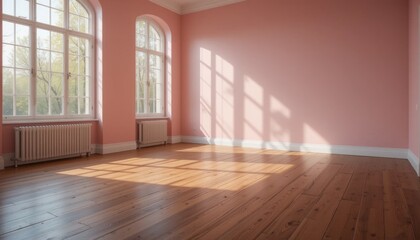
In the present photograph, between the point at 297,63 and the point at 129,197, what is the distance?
4.82 m

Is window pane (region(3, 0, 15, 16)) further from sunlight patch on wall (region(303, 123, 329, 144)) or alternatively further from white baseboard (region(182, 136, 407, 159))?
sunlight patch on wall (region(303, 123, 329, 144))

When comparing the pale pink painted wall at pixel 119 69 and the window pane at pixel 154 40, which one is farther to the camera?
the window pane at pixel 154 40

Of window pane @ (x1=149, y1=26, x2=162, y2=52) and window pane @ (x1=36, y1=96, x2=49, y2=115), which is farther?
window pane @ (x1=149, y1=26, x2=162, y2=52)

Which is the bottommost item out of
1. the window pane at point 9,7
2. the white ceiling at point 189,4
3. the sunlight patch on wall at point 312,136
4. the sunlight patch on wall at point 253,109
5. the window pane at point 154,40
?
the sunlight patch on wall at point 312,136

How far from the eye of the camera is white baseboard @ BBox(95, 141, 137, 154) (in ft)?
20.6

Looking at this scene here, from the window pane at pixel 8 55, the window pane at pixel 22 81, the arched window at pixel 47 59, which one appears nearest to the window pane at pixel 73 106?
the arched window at pixel 47 59

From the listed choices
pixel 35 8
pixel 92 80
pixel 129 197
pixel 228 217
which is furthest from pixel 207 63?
pixel 228 217

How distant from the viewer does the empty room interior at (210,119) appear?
2656 mm

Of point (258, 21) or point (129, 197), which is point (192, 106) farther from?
point (129, 197)

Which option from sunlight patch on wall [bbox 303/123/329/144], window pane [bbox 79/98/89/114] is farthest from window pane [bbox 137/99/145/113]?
sunlight patch on wall [bbox 303/123/329/144]

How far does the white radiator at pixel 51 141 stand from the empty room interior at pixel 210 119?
0.02m

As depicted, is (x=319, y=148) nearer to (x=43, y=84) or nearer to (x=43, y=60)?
(x=43, y=84)

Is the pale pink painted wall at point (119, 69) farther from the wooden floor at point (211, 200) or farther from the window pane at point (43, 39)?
the wooden floor at point (211, 200)

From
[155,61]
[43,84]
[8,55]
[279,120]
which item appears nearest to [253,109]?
[279,120]
